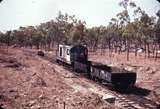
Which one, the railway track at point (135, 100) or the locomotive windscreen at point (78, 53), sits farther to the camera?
the locomotive windscreen at point (78, 53)

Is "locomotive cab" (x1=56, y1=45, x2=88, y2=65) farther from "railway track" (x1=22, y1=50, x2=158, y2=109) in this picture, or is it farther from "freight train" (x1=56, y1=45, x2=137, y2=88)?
"railway track" (x1=22, y1=50, x2=158, y2=109)

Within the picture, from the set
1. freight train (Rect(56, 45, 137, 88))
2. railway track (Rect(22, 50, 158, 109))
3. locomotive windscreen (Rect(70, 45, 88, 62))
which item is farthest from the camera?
locomotive windscreen (Rect(70, 45, 88, 62))

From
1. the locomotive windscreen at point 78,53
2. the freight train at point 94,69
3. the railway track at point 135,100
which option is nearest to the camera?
the railway track at point 135,100

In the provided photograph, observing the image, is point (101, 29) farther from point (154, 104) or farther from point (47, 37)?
point (154, 104)

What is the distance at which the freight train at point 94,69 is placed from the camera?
22.9 m

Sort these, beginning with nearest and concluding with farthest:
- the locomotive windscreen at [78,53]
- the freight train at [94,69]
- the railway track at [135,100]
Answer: the railway track at [135,100] < the freight train at [94,69] < the locomotive windscreen at [78,53]

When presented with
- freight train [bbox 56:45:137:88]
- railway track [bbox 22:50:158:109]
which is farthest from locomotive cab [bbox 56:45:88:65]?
railway track [bbox 22:50:158:109]

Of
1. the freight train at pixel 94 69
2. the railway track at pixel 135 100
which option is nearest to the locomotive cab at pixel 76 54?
the freight train at pixel 94 69

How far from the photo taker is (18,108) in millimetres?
14312

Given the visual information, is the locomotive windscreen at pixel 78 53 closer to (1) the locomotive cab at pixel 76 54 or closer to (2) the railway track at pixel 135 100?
(1) the locomotive cab at pixel 76 54

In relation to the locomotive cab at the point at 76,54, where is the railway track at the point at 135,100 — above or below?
below

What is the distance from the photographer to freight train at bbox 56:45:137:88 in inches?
901

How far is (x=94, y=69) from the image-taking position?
26.4 metres

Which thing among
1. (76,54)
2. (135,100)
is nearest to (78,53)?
(76,54)
